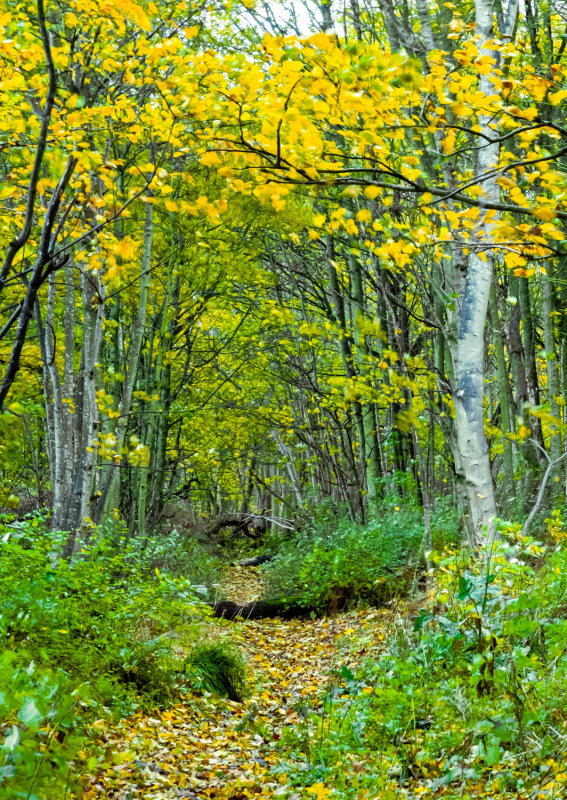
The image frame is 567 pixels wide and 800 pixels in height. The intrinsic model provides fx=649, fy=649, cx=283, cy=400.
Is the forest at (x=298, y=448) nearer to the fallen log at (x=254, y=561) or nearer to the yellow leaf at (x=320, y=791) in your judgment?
the yellow leaf at (x=320, y=791)

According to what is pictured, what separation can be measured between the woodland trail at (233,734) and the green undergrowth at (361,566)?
0.82 metres

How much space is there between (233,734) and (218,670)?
2.97 feet

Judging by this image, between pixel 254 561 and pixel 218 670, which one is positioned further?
pixel 254 561

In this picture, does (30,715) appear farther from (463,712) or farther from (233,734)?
(233,734)

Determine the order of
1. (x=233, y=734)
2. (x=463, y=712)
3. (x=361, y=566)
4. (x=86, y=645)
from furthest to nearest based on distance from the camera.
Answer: (x=361, y=566)
(x=233, y=734)
(x=86, y=645)
(x=463, y=712)

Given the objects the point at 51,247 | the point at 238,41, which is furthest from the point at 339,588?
the point at 238,41

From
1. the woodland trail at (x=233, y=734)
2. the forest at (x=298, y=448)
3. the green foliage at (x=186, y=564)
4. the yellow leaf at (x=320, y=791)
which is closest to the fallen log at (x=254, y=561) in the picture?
the green foliage at (x=186, y=564)

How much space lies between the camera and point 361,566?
761 centimetres

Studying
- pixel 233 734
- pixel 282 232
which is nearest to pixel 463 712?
pixel 233 734

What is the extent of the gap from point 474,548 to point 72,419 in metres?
4.75

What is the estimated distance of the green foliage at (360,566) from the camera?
7.45 metres

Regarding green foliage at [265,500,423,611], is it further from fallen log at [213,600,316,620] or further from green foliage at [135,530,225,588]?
green foliage at [135,530,225,588]

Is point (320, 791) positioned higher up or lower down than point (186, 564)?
higher up

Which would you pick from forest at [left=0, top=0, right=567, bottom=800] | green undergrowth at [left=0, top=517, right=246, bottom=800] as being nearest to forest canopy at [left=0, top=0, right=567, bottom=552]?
forest at [left=0, top=0, right=567, bottom=800]
